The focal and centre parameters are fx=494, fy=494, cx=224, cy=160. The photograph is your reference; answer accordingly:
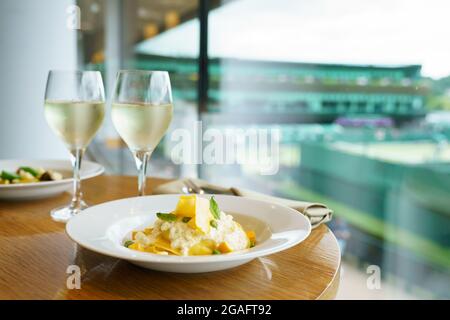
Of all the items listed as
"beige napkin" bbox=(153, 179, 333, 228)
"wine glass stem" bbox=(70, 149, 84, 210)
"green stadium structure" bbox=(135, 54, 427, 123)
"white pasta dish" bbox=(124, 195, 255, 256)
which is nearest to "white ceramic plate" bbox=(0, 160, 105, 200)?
"wine glass stem" bbox=(70, 149, 84, 210)

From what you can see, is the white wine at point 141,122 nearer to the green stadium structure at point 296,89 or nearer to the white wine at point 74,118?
the white wine at point 74,118

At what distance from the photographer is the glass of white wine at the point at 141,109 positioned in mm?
832

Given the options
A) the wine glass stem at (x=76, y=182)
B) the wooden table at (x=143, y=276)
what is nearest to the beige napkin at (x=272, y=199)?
the wooden table at (x=143, y=276)

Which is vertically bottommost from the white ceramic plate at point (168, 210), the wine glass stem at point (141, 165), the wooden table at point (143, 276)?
the wooden table at point (143, 276)

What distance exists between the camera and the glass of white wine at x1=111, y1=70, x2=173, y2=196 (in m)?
0.83

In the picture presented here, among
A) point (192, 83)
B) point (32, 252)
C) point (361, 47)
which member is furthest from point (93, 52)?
point (32, 252)

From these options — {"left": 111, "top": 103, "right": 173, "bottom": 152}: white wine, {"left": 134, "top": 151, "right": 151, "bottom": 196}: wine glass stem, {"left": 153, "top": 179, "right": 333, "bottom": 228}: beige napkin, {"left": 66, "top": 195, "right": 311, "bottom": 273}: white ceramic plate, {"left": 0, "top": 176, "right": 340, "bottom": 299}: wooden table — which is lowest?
{"left": 0, "top": 176, "right": 340, "bottom": 299}: wooden table

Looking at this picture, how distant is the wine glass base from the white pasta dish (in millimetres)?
262

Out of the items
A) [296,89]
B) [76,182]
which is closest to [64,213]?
[76,182]

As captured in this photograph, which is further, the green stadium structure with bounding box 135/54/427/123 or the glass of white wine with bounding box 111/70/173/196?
the green stadium structure with bounding box 135/54/427/123

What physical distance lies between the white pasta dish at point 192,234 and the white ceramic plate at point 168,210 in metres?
0.02

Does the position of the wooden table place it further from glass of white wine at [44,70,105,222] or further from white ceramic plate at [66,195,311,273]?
glass of white wine at [44,70,105,222]

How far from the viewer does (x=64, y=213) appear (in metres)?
0.89
